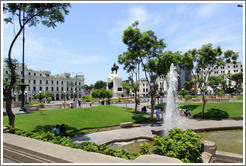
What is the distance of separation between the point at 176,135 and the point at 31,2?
38.5 feet

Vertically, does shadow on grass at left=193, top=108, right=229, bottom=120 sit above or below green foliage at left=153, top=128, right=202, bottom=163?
below

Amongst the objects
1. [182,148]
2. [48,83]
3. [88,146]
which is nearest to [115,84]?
[88,146]

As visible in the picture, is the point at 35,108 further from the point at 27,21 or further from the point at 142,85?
the point at 142,85

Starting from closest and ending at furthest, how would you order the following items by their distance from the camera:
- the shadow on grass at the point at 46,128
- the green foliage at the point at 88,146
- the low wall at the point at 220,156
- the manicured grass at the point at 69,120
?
the green foliage at the point at 88,146, the low wall at the point at 220,156, the shadow on grass at the point at 46,128, the manicured grass at the point at 69,120

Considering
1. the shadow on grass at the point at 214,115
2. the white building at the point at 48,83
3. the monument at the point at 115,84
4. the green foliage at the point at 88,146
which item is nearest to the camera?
the green foliage at the point at 88,146

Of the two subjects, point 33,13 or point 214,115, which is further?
point 214,115

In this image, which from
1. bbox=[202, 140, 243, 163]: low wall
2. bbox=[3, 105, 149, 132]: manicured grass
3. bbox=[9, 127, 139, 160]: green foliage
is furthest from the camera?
bbox=[3, 105, 149, 132]: manicured grass

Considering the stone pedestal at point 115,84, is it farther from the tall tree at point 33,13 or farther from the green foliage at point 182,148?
the green foliage at point 182,148

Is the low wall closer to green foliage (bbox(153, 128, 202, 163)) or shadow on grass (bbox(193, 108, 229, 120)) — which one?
green foliage (bbox(153, 128, 202, 163))

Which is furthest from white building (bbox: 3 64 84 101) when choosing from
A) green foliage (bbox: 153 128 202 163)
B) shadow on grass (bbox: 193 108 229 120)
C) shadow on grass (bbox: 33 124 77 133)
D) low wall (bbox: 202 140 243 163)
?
green foliage (bbox: 153 128 202 163)

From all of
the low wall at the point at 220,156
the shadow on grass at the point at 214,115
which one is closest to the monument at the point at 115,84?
the shadow on grass at the point at 214,115

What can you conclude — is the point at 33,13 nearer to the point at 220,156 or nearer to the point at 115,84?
the point at 220,156

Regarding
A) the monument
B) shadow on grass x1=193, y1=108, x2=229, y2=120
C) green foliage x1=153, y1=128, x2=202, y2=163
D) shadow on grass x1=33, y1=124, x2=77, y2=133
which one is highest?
the monument

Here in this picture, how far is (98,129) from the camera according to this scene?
14.6 meters
